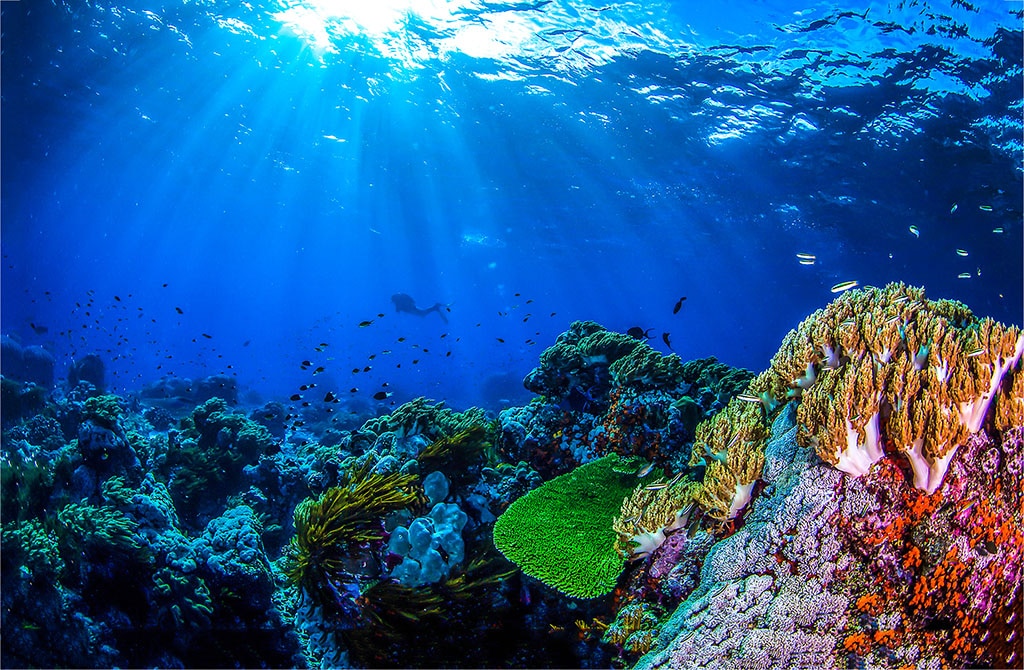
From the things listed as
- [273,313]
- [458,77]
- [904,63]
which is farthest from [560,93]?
[273,313]

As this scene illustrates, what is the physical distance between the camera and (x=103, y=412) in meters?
8.20

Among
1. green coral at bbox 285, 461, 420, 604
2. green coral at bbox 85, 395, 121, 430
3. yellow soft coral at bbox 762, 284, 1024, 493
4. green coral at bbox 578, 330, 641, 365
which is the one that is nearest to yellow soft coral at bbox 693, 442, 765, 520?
yellow soft coral at bbox 762, 284, 1024, 493

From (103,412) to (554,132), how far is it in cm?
2113

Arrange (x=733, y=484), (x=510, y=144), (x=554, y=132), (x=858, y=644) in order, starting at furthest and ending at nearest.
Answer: (x=510, y=144) < (x=554, y=132) < (x=733, y=484) < (x=858, y=644)

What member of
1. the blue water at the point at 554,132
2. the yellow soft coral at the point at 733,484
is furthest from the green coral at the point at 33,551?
the yellow soft coral at the point at 733,484

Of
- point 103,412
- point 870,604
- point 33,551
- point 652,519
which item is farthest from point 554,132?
point 870,604

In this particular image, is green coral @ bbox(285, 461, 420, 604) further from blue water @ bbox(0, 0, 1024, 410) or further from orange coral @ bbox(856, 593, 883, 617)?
blue water @ bbox(0, 0, 1024, 410)

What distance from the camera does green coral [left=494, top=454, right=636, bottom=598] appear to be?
4.16m

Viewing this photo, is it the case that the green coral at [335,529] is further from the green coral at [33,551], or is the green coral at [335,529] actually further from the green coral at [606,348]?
the green coral at [33,551]

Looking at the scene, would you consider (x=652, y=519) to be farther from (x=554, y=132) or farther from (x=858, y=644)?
(x=554, y=132)

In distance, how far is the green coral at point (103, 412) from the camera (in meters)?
8.17

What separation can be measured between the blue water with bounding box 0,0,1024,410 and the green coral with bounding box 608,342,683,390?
7.57 m

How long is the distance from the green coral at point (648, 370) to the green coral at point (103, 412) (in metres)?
8.69

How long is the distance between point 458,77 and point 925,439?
21859mm
